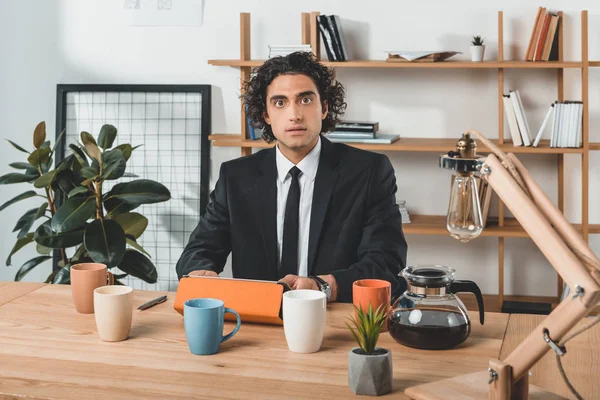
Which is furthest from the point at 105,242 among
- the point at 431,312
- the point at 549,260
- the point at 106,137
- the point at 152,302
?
the point at 549,260

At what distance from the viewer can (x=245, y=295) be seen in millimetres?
1693

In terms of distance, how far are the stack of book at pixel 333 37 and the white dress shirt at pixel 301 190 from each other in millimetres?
1314

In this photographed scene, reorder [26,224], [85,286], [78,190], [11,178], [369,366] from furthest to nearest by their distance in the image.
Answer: [26,224] → [11,178] → [78,190] → [85,286] → [369,366]

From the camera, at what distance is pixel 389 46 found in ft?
12.3

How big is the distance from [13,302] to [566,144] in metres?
2.50

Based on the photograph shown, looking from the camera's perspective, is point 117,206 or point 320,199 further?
point 117,206

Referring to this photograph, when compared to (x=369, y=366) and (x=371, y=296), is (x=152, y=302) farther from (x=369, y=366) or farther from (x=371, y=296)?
(x=369, y=366)

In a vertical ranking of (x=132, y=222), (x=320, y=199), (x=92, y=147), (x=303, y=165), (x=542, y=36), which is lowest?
(x=132, y=222)

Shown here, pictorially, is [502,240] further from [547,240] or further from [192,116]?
[547,240]

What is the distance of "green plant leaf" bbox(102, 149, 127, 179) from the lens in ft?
10.5

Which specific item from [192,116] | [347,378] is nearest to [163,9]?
[192,116]

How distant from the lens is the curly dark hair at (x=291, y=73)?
251cm

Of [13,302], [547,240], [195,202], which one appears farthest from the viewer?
[195,202]

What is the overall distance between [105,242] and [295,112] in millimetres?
1084
